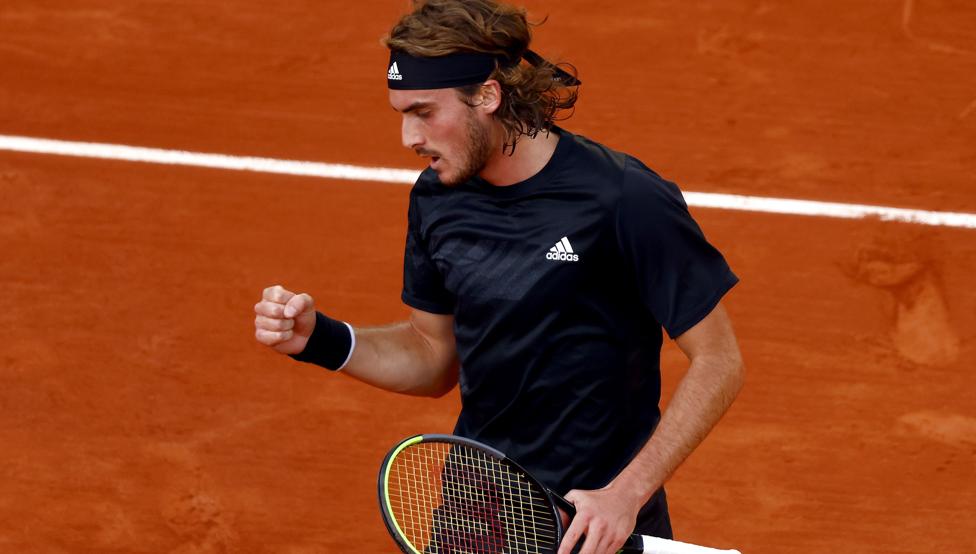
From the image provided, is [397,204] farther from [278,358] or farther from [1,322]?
[1,322]

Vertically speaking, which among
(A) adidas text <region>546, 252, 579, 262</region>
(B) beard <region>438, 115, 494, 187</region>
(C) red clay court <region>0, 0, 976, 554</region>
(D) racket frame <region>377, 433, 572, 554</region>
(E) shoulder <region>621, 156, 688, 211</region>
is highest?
(B) beard <region>438, 115, 494, 187</region>

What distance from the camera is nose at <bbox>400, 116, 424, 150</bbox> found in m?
3.83

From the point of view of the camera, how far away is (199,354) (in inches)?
275

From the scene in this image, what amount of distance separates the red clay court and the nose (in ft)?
9.49

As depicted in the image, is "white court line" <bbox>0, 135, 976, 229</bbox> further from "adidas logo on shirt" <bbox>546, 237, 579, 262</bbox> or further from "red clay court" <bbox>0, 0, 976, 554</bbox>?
"adidas logo on shirt" <bbox>546, 237, 579, 262</bbox>

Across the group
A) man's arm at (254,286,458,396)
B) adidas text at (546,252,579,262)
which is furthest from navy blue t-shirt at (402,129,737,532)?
man's arm at (254,286,458,396)

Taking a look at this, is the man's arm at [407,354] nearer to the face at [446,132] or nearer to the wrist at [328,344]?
the wrist at [328,344]

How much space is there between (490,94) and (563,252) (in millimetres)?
496

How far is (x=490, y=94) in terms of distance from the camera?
12.8 feet

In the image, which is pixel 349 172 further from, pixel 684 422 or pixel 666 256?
pixel 684 422

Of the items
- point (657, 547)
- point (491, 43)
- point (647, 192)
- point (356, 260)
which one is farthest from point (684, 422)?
point (356, 260)

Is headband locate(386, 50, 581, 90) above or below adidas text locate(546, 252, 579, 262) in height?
above

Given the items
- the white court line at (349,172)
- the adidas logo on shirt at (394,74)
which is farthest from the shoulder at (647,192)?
the white court line at (349,172)

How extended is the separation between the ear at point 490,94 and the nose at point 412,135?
19 centimetres
